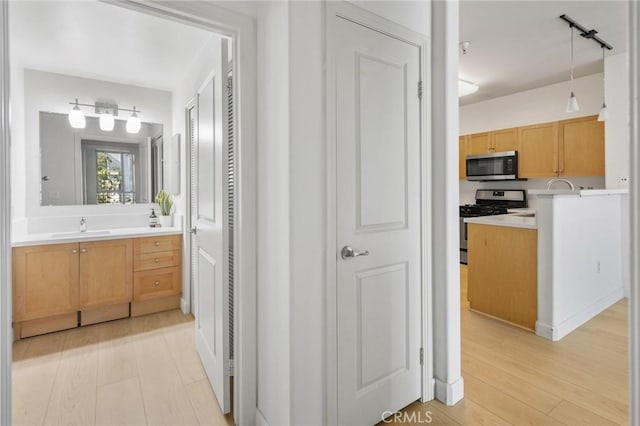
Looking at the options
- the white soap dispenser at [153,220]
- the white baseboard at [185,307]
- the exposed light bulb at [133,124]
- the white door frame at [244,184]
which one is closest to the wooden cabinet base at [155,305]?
the white baseboard at [185,307]

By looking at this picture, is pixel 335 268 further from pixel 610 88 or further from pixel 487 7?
pixel 610 88

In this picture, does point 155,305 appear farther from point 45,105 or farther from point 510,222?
point 510,222

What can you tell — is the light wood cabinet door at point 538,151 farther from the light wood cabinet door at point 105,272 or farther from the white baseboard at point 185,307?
the light wood cabinet door at point 105,272

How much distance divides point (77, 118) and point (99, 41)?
1.01 metres

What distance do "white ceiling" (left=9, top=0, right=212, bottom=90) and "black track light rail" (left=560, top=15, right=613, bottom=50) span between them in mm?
3073

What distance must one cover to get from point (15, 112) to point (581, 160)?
20.2 feet

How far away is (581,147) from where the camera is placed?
4.30 meters

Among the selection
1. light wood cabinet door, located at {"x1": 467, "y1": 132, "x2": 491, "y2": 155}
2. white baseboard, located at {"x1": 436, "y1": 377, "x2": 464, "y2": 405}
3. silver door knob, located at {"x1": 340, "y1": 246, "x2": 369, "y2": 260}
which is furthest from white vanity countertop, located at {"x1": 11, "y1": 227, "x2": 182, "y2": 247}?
light wood cabinet door, located at {"x1": 467, "y1": 132, "x2": 491, "y2": 155}

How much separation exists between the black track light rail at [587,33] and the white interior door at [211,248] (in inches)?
123

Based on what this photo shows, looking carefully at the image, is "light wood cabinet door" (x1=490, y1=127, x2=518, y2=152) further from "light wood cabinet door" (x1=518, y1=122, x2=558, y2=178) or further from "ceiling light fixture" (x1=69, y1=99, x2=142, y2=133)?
"ceiling light fixture" (x1=69, y1=99, x2=142, y2=133)

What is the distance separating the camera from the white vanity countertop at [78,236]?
2781 millimetres

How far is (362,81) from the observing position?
1654 mm

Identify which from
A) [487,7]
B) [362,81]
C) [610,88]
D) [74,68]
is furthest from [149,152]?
[610,88]

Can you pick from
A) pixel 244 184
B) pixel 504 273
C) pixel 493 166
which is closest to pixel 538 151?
pixel 493 166
